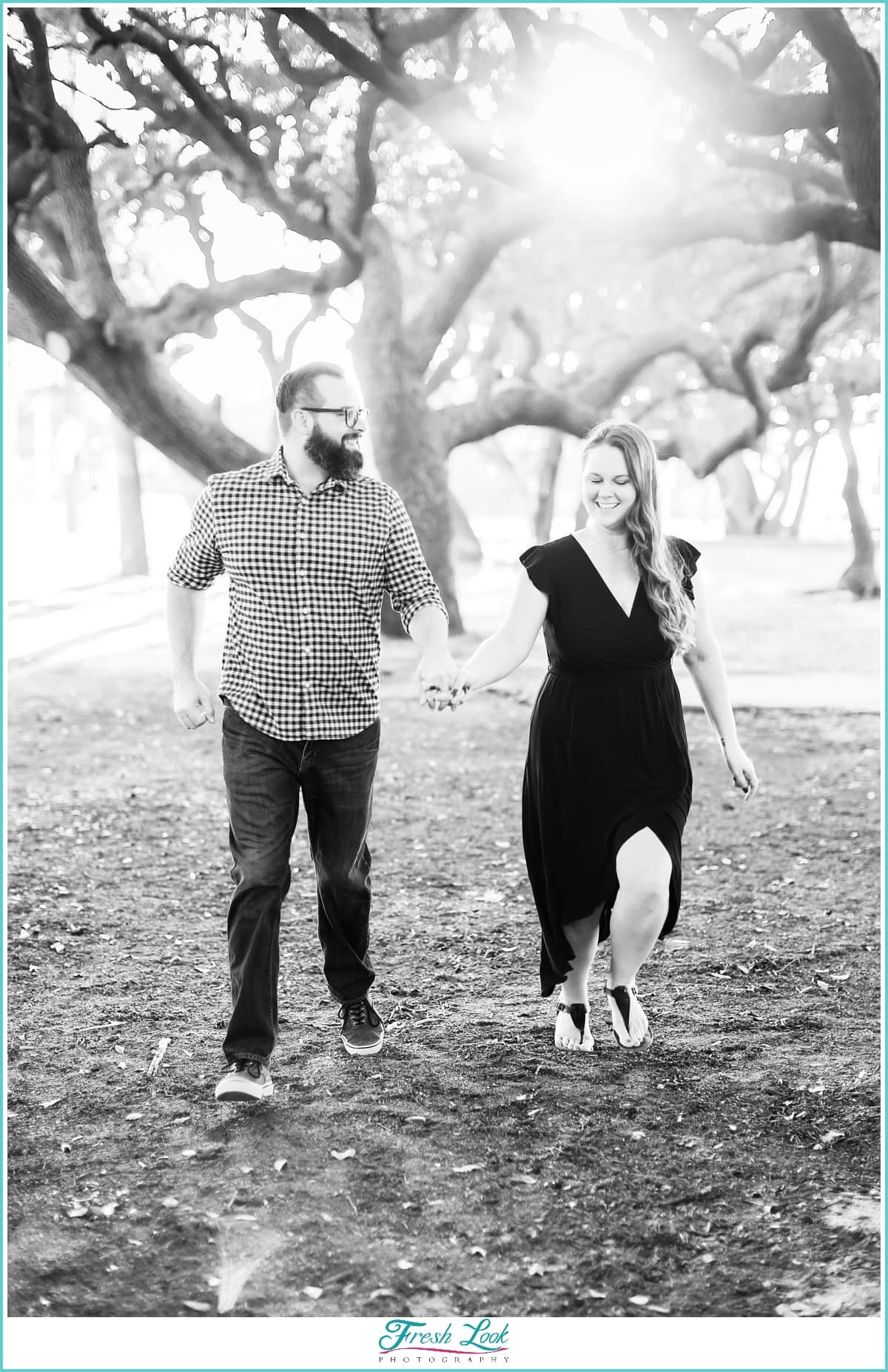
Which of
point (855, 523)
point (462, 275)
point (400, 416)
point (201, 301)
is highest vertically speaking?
point (462, 275)

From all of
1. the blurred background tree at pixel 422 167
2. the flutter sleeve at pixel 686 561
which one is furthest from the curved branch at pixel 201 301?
the flutter sleeve at pixel 686 561

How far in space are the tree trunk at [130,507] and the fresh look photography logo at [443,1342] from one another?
2445cm

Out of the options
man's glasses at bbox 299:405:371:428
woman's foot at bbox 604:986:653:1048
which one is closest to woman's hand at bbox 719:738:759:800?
woman's foot at bbox 604:986:653:1048

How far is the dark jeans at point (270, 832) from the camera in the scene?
4.01 m

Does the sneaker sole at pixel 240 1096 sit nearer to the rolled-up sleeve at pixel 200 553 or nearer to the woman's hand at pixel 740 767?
the rolled-up sleeve at pixel 200 553

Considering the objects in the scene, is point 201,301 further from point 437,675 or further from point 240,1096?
point 240,1096

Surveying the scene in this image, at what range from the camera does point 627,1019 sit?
4504 mm

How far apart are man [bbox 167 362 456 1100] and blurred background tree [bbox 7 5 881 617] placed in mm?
6005

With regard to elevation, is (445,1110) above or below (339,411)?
below

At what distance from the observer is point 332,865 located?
421 cm

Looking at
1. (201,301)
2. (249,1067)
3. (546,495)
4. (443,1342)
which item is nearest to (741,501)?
(546,495)

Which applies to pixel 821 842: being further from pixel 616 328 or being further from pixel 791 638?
pixel 616 328

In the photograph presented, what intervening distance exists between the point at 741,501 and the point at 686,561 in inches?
1757

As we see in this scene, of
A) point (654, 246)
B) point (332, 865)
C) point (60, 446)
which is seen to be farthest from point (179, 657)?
point (60, 446)
